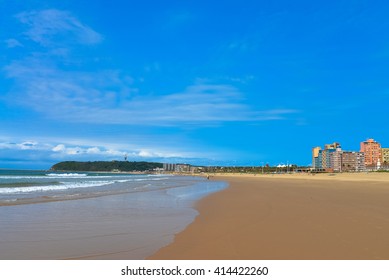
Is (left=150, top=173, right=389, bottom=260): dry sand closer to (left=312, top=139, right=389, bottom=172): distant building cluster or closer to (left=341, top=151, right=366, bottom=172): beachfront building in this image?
(left=312, top=139, right=389, bottom=172): distant building cluster

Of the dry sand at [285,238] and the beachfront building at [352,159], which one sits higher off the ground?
the beachfront building at [352,159]

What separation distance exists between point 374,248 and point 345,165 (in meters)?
185

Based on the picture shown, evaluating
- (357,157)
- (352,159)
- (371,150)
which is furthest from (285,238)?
(371,150)

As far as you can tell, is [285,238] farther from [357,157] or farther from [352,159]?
[357,157]

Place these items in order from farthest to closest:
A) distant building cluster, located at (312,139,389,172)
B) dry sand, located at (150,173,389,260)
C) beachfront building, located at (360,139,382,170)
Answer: beachfront building, located at (360,139,382,170) < distant building cluster, located at (312,139,389,172) < dry sand, located at (150,173,389,260)

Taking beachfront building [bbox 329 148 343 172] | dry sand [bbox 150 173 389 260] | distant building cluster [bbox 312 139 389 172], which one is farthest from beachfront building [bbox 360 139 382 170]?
dry sand [bbox 150 173 389 260]

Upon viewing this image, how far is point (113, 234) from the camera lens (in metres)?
7.86

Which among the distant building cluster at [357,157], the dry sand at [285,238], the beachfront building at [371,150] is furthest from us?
the beachfront building at [371,150]

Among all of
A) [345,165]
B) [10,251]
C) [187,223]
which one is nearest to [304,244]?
[187,223]

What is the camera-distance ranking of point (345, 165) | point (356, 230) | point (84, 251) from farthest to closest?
point (345, 165)
point (356, 230)
point (84, 251)

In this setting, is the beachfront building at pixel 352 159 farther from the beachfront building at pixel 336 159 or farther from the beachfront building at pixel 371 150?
the beachfront building at pixel 371 150

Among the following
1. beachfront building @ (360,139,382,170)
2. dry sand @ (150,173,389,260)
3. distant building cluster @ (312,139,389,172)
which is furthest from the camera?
beachfront building @ (360,139,382,170)

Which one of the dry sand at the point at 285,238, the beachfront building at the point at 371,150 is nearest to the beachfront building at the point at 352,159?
the beachfront building at the point at 371,150
